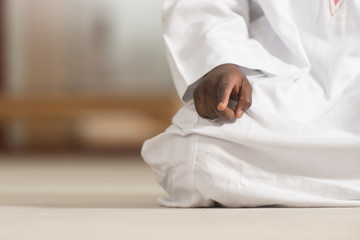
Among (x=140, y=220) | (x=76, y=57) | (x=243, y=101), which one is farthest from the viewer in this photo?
(x=76, y=57)

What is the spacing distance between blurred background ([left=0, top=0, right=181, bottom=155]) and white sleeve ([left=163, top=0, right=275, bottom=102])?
2254 mm

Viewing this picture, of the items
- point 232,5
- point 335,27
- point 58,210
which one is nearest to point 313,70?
point 335,27

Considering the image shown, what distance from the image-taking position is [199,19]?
1.15 meters

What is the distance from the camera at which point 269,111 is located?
1019mm

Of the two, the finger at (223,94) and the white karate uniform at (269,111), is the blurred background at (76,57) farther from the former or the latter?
the finger at (223,94)

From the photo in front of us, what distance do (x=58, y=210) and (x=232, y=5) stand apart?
0.46 metres

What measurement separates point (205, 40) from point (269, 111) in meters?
0.17

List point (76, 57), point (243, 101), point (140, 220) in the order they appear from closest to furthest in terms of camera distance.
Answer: point (140, 220)
point (243, 101)
point (76, 57)

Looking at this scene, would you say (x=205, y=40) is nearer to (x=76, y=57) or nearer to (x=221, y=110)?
(x=221, y=110)

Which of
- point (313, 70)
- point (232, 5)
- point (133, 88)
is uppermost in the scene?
point (232, 5)

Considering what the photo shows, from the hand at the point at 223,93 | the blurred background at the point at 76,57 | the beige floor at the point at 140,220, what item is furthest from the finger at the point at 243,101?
the blurred background at the point at 76,57

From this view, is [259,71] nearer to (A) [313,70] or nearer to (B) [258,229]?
(A) [313,70]

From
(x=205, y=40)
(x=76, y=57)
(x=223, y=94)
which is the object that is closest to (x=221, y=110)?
(x=223, y=94)

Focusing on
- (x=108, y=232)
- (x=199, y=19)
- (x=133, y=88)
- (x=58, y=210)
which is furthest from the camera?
(x=133, y=88)
